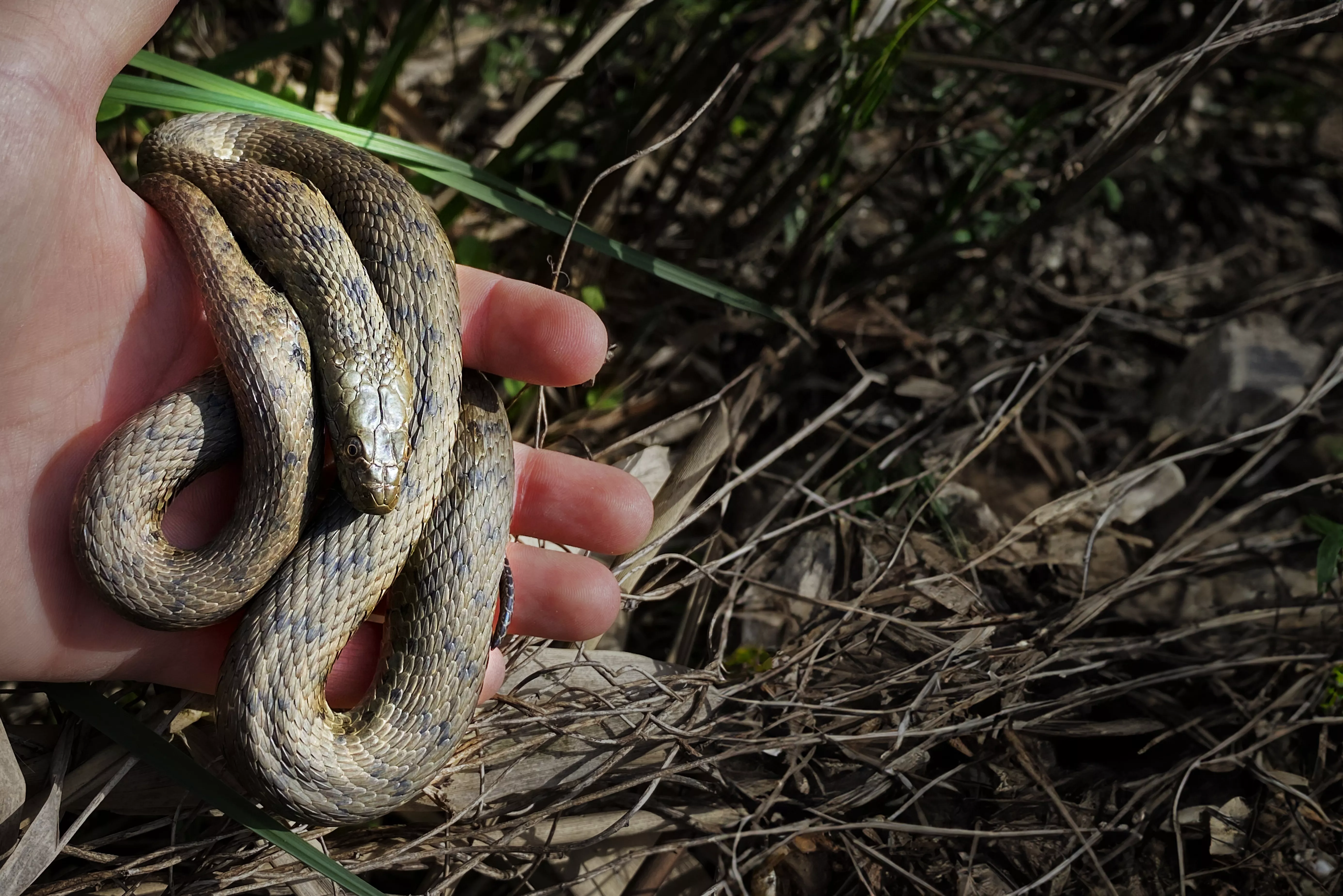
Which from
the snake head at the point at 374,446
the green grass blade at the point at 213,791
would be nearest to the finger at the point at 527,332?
the snake head at the point at 374,446

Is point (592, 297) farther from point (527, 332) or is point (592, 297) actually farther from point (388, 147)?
point (388, 147)

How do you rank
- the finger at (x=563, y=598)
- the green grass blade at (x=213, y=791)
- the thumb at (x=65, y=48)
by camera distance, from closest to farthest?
the thumb at (x=65, y=48), the green grass blade at (x=213, y=791), the finger at (x=563, y=598)

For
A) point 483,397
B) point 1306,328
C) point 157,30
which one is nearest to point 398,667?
point 483,397

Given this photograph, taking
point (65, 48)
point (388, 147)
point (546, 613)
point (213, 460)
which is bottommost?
point (546, 613)

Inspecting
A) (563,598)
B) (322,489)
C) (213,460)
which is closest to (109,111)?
(213,460)

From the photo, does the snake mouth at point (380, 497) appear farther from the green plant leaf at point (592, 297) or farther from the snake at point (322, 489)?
the green plant leaf at point (592, 297)

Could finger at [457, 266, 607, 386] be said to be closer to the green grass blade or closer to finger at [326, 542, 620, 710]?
finger at [326, 542, 620, 710]

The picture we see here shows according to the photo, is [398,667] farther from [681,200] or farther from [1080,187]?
[1080,187]
